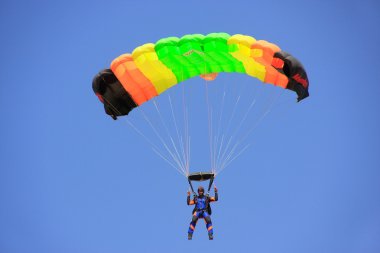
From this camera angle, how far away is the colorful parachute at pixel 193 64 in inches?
620

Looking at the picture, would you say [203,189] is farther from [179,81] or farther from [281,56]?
[281,56]

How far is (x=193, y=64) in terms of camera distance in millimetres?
15836

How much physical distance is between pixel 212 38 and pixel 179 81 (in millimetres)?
1395

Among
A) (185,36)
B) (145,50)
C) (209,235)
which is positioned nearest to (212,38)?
(185,36)

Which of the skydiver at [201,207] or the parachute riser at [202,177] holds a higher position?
the parachute riser at [202,177]

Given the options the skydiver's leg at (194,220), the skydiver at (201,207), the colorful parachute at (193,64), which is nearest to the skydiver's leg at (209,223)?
the skydiver at (201,207)

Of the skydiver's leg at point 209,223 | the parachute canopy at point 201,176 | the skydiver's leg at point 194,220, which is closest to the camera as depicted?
the skydiver's leg at point 209,223

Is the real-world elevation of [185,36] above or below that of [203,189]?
above

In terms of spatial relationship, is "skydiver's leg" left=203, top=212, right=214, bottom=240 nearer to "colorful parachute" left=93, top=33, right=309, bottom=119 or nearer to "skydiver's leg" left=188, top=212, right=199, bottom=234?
"skydiver's leg" left=188, top=212, right=199, bottom=234

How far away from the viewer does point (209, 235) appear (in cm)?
1541

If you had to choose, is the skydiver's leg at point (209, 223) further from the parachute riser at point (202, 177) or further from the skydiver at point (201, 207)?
the parachute riser at point (202, 177)

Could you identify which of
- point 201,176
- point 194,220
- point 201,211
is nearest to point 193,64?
point 201,176

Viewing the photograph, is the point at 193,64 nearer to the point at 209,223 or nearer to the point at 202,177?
the point at 202,177

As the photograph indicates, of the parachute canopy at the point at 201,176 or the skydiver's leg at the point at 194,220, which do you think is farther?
the parachute canopy at the point at 201,176
